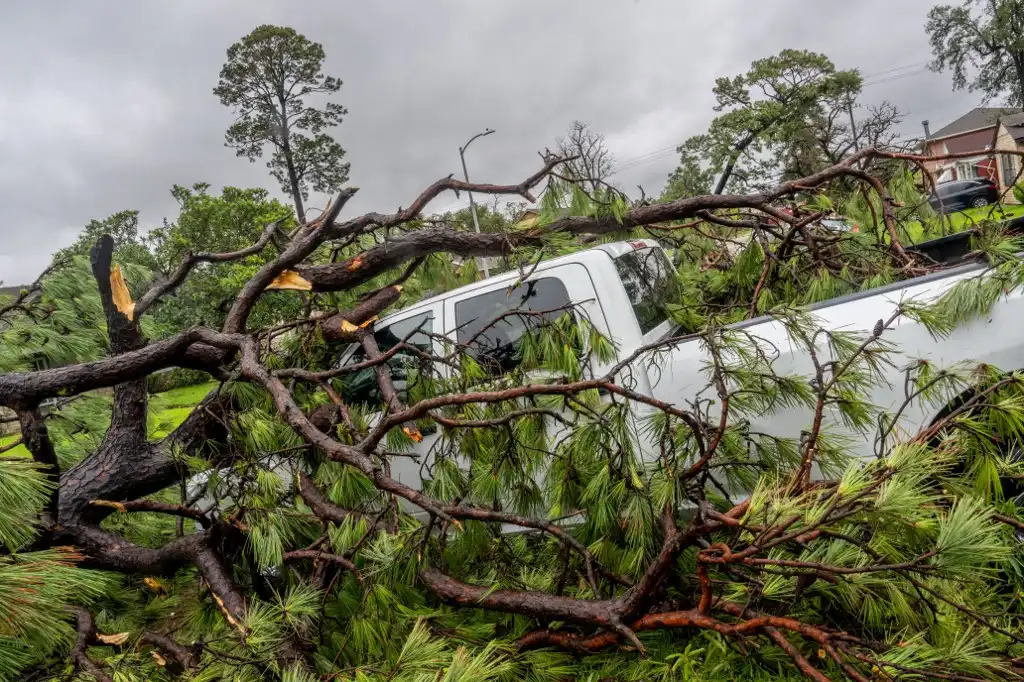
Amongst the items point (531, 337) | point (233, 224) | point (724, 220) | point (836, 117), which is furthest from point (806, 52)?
Answer: point (531, 337)

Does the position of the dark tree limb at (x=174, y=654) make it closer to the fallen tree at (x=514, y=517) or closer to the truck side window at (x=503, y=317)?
the fallen tree at (x=514, y=517)

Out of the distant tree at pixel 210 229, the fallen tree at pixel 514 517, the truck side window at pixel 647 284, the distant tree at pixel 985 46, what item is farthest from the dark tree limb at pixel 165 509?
the distant tree at pixel 985 46

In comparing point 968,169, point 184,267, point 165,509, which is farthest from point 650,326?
point 968,169

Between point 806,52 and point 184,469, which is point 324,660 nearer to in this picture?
point 184,469

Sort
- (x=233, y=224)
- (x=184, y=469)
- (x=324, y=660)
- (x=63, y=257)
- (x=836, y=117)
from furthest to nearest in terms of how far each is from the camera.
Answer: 1. (x=836, y=117)
2. (x=233, y=224)
3. (x=63, y=257)
4. (x=184, y=469)
5. (x=324, y=660)

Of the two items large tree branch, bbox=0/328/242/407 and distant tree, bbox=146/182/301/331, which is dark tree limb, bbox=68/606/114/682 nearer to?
large tree branch, bbox=0/328/242/407

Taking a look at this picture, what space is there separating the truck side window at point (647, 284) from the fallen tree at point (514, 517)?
0.23 m

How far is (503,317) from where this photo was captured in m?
2.80

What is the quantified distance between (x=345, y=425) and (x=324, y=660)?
86 cm

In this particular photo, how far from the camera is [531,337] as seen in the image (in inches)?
103

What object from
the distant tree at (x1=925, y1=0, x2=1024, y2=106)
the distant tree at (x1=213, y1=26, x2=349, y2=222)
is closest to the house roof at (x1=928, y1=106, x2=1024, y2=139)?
the distant tree at (x1=925, y1=0, x2=1024, y2=106)

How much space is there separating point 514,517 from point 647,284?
6.50 feet

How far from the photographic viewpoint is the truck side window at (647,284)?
322 cm

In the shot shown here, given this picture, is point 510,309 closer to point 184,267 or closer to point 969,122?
point 184,267
